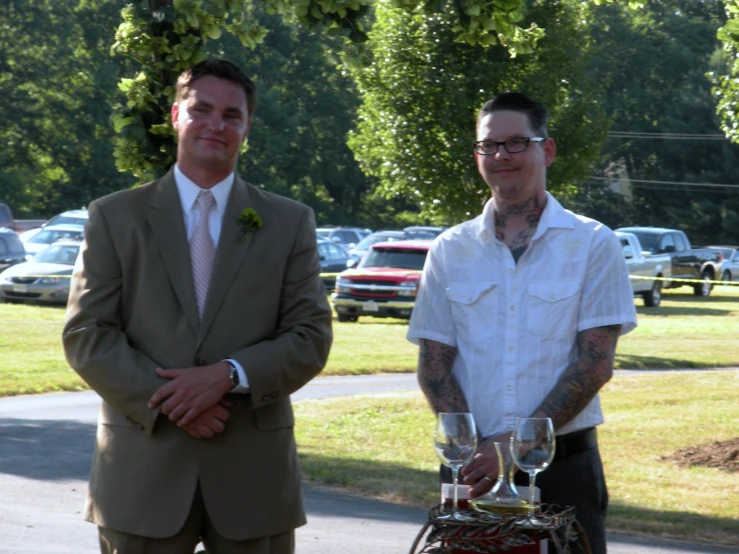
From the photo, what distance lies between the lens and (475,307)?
4.10m

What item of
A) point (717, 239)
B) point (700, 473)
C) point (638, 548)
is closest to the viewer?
point (638, 548)

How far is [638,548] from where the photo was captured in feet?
25.4

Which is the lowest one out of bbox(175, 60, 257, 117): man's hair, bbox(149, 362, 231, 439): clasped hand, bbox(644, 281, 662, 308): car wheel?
bbox(644, 281, 662, 308): car wheel

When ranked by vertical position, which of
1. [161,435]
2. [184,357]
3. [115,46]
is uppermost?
[115,46]

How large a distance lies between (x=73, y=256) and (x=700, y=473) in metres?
20.6

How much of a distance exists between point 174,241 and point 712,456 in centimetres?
780

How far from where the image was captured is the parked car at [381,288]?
2566 centimetres

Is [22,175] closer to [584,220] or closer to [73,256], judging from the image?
[73,256]

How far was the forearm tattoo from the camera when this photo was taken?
13.2 ft

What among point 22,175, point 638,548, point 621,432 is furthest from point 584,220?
point 22,175

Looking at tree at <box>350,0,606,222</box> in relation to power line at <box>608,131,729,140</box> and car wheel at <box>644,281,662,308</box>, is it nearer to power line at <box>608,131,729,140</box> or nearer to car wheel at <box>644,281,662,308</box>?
car wheel at <box>644,281,662,308</box>

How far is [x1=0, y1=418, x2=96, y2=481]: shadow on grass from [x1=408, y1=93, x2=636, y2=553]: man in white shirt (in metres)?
6.24

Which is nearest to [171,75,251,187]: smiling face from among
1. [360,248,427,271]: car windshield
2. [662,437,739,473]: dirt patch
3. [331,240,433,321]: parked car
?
[662,437,739,473]: dirt patch

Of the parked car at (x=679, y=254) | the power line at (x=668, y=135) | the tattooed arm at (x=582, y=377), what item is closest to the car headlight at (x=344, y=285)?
the parked car at (x=679, y=254)
